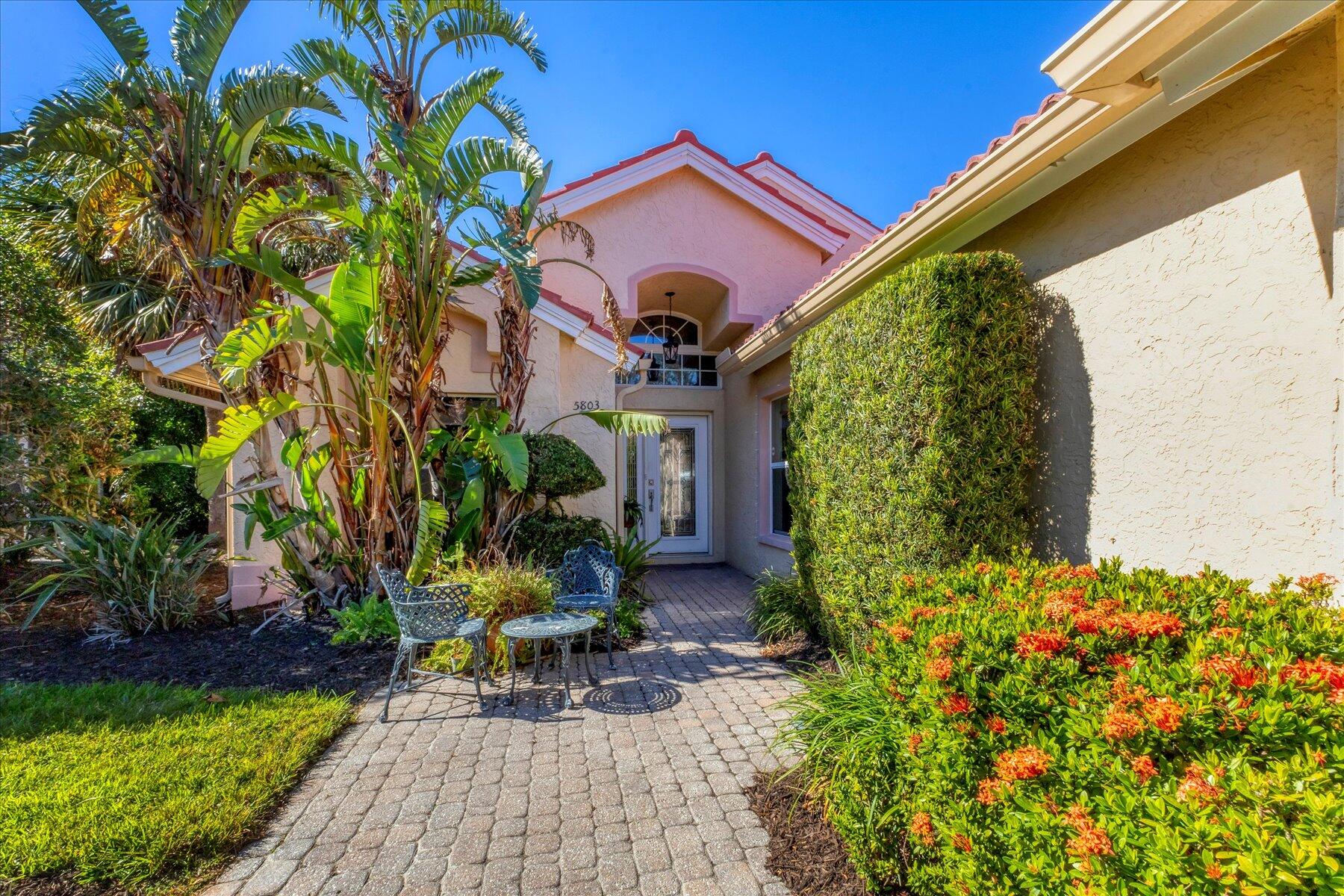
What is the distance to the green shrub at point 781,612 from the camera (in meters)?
6.92

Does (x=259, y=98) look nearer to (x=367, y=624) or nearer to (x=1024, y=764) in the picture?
(x=367, y=624)

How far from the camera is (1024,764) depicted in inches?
80.0

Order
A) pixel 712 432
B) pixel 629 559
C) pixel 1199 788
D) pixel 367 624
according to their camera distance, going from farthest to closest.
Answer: pixel 712 432 < pixel 629 559 < pixel 367 624 < pixel 1199 788

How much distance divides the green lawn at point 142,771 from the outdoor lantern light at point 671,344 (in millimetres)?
8978

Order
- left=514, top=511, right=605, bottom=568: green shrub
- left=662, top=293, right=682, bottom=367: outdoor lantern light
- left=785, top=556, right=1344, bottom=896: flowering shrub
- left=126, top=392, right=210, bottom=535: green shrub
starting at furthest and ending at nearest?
1. left=126, top=392, right=210, bottom=535: green shrub
2. left=662, top=293, right=682, bottom=367: outdoor lantern light
3. left=514, top=511, right=605, bottom=568: green shrub
4. left=785, top=556, right=1344, bottom=896: flowering shrub

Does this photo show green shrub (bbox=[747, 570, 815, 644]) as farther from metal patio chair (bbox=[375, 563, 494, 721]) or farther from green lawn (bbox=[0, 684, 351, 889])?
green lawn (bbox=[0, 684, 351, 889])

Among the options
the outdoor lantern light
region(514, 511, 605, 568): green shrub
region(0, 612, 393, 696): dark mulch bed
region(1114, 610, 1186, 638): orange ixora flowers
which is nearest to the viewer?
region(1114, 610, 1186, 638): orange ixora flowers

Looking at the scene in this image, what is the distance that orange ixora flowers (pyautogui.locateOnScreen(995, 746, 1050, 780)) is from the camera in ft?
6.60

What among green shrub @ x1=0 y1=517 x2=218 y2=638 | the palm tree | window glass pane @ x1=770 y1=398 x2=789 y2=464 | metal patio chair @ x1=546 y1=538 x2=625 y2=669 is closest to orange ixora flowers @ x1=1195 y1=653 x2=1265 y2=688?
metal patio chair @ x1=546 y1=538 x2=625 y2=669

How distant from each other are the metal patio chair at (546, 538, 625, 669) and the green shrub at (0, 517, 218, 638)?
15.0ft

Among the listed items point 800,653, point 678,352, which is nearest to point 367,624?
point 800,653

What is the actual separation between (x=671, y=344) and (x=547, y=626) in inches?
336

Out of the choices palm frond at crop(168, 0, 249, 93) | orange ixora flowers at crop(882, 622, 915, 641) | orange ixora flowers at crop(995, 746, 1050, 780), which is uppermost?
palm frond at crop(168, 0, 249, 93)

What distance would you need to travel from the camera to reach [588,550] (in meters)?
7.07
